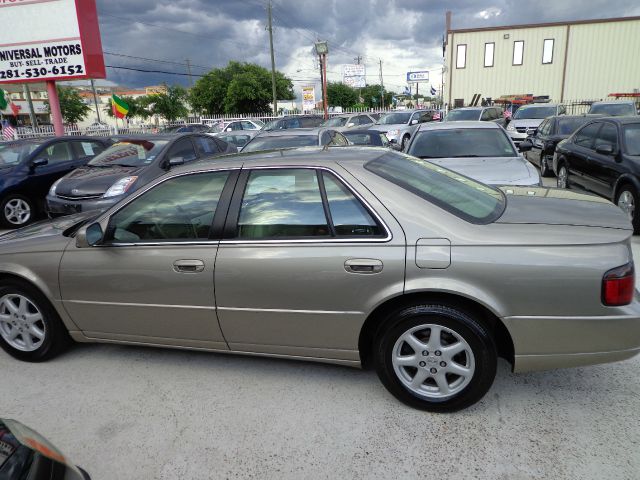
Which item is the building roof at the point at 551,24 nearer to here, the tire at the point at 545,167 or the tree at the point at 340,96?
the tire at the point at 545,167

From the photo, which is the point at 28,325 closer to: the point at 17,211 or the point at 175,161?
the point at 175,161

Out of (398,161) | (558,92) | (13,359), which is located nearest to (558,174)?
(398,161)

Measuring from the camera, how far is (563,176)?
846 centimetres

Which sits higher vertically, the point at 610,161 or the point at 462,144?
the point at 462,144

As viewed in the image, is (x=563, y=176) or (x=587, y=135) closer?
(x=587, y=135)

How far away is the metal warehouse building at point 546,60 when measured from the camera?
36188 mm

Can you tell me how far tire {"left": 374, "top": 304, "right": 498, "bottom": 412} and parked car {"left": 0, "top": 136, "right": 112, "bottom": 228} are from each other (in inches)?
310

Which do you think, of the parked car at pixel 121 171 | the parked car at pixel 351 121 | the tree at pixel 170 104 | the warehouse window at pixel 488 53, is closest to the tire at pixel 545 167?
the parked car at pixel 121 171

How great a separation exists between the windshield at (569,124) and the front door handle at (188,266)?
10.8 metres

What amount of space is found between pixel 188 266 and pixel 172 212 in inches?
17.4

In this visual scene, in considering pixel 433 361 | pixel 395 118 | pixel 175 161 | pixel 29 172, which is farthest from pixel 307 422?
pixel 395 118

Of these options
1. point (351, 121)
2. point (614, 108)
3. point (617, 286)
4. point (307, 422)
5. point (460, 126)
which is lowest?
point (307, 422)

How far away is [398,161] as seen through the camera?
10.8 ft

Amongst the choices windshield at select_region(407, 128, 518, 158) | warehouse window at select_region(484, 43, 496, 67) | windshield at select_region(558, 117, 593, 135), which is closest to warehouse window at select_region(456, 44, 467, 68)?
warehouse window at select_region(484, 43, 496, 67)
